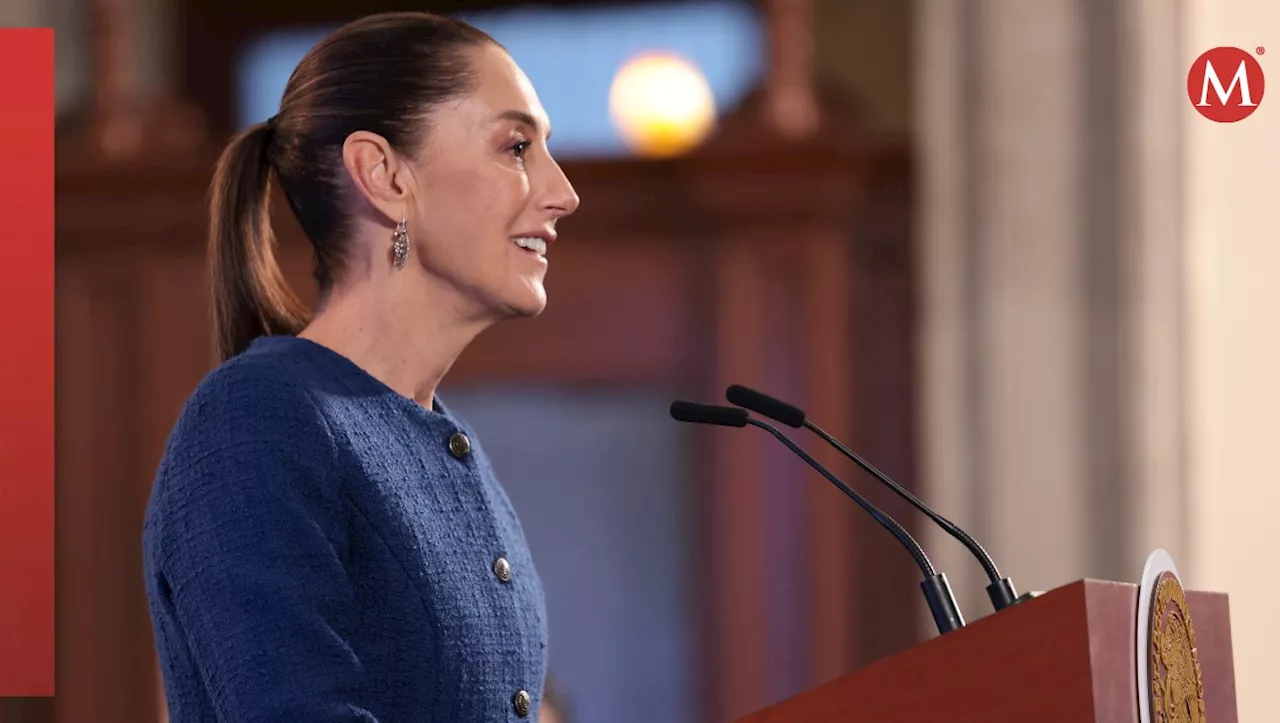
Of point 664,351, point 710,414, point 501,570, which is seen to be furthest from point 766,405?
point 664,351

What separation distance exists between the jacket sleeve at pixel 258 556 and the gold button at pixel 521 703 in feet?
0.63

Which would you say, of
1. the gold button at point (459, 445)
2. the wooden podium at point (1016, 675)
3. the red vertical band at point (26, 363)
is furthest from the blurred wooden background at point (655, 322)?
the wooden podium at point (1016, 675)

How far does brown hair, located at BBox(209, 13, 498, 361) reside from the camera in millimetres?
1815

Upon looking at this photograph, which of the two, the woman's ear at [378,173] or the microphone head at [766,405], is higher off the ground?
the woman's ear at [378,173]

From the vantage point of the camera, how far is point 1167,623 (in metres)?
1.33

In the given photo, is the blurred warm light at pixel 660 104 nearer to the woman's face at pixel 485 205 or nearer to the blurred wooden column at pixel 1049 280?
the blurred wooden column at pixel 1049 280

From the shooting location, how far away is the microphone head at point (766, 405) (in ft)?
5.49

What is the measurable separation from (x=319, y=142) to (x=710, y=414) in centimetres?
53

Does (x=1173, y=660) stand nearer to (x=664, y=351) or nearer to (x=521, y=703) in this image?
(x=521, y=703)

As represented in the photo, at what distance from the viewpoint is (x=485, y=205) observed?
1.80m

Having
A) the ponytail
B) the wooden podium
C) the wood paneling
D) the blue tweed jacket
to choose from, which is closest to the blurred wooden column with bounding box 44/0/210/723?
the wood paneling

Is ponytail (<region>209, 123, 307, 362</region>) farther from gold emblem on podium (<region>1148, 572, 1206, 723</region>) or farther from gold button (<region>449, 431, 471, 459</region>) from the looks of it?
gold emblem on podium (<region>1148, 572, 1206, 723</region>)

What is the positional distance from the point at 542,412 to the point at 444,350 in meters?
2.59

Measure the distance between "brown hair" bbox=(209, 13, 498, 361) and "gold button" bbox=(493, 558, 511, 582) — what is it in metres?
0.36
